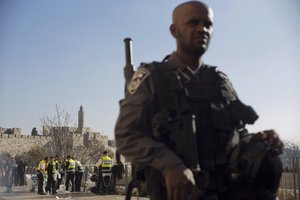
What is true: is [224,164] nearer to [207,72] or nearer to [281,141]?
[281,141]

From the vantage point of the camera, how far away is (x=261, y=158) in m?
1.81

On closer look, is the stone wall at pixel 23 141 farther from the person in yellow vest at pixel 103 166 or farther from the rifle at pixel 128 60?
the rifle at pixel 128 60

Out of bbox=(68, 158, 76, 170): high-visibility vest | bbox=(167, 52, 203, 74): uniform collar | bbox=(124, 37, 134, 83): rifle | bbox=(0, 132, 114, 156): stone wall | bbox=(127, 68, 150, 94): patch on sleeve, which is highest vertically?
bbox=(0, 132, 114, 156): stone wall

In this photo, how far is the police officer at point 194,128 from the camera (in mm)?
1838

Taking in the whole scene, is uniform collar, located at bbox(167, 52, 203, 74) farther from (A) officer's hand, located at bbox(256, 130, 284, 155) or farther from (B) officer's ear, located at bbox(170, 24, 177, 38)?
(A) officer's hand, located at bbox(256, 130, 284, 155)

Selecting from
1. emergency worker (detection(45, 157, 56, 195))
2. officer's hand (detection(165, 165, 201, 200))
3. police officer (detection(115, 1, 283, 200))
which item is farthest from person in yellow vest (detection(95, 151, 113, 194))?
officer's hand (detection(165, 165, 201, 200))

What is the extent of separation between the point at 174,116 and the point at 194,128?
0.44 ft

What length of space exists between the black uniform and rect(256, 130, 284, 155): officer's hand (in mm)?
50

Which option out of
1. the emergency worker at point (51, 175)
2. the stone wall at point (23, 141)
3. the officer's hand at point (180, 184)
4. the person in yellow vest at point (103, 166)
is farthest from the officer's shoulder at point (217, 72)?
the stone wall at point (23, 141)

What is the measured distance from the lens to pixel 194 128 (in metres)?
1.80

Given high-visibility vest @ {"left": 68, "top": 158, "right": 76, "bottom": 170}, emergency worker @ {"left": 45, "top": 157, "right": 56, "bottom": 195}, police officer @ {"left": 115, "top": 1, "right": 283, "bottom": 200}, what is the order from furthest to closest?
high-visibility vest @ {"left": 68, "top": 158, "right": 76, "bottom": 170} < emergency worker @ {"left": 45, "top": 157, "right": 56, "bottom": 195} < police officer @ {"left": 115, "top": 1, "right": 283, "bottom": 200}

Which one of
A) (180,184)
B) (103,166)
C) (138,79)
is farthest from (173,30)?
(103,166)

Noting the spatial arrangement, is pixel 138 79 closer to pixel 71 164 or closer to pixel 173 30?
pixel 173 30

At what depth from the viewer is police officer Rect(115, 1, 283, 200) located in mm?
1838
